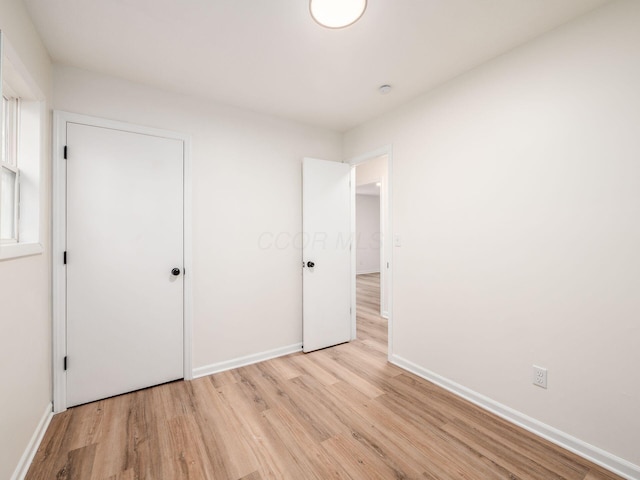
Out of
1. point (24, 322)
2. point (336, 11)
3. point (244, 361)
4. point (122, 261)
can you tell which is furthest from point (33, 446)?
point (336, 11)

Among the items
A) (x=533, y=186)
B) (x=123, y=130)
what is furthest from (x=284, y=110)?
(x=533, y=186)

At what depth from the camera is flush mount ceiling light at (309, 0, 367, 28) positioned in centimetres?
147

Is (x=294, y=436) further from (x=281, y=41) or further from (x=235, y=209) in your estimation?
(x=281, y=41)

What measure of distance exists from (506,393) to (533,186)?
1.44 metres

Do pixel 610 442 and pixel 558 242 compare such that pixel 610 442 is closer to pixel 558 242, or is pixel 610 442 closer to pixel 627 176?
pixel 558 242

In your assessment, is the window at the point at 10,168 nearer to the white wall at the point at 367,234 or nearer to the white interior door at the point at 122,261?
the white interior door at the point at 122,261

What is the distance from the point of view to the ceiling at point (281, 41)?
1.59 meters

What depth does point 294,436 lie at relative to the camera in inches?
71.3

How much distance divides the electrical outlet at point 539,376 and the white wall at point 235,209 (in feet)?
6.99

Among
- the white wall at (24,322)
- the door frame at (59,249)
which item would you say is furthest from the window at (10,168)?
the door frame at (59,249)

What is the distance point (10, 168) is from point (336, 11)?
6.68 feet

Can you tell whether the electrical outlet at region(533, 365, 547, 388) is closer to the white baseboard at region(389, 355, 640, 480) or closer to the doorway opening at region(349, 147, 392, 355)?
the white baseboard at region(389, 355, 640, 480)

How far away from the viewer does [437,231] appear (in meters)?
2.45

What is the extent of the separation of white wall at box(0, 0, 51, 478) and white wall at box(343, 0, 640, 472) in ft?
8.92
